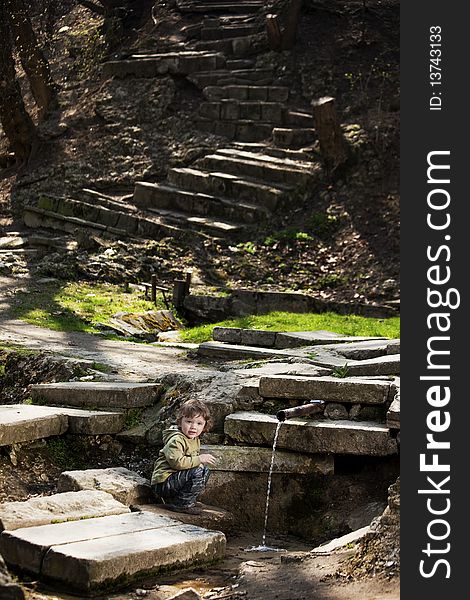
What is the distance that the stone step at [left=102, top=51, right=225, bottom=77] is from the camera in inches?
853

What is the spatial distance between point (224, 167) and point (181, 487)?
40.8ft

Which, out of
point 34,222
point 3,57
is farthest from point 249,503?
point 3,57

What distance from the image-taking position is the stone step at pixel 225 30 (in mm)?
22344

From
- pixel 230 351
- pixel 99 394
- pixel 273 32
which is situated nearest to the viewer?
pixel 99 394

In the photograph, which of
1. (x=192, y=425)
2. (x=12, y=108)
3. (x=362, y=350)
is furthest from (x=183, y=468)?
(x=12, y=108)

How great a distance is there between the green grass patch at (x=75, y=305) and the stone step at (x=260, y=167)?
4.37 meters

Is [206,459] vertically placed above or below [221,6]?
below

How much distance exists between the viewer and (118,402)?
8359mm

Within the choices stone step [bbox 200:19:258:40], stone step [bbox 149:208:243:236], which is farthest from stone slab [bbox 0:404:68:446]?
stone step [bbox 200:19:258:40]

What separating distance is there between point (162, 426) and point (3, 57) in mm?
13278

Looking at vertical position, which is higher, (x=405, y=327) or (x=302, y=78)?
(x=302, y=78)

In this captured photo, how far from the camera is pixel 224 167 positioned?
18.9 m

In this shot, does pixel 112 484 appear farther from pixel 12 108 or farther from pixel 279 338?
pixel 12 108

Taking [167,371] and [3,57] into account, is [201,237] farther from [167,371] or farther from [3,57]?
[167,371]
